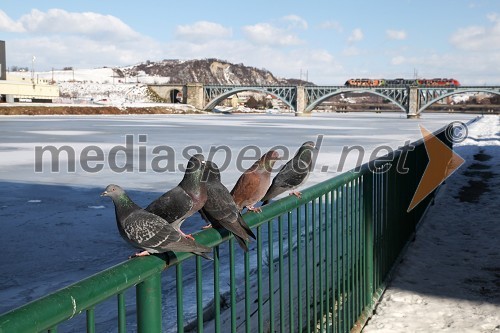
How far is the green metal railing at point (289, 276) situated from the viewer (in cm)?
176

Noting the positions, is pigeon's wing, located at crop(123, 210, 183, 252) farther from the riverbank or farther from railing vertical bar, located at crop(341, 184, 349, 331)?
the riverbank

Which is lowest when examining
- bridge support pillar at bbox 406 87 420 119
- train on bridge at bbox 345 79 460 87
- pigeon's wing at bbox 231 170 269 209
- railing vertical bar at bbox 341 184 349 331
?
railing vertical bar at bbox 341 184 349 331

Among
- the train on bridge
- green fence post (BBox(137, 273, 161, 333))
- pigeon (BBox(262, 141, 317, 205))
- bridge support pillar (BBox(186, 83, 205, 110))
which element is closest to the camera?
green fence post (BBox(137, 273, 161, 333))

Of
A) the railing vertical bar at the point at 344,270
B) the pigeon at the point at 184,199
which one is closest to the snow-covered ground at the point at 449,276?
the railing vertical bar at the point at 344,270

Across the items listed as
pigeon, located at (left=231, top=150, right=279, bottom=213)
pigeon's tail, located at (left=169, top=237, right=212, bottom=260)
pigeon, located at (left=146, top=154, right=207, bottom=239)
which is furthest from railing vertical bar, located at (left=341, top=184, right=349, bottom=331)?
pigeon's tail, located at (left=169, top=237, right=212, bottom=260)

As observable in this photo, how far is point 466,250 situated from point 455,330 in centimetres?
296

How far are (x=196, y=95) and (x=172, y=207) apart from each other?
121 metres

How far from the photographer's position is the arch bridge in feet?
324

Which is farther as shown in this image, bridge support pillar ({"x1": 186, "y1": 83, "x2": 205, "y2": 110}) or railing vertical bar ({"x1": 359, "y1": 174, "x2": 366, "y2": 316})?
bridge support pillar ({"x1": 186, "y1": 83, "x2": 205, "y2": 110})

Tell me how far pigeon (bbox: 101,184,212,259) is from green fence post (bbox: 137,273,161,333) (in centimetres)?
15

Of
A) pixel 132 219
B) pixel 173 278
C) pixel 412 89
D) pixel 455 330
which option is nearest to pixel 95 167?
pixel 173 278

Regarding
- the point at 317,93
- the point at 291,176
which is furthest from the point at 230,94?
the point at 291,176

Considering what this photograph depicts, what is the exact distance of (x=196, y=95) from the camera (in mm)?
121438

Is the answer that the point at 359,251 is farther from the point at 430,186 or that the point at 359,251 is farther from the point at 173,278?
the point at 430,186
